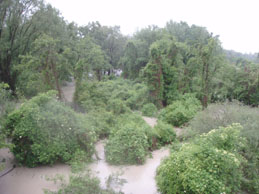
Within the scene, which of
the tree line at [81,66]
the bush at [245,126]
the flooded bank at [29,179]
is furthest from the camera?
the tree line at [81,66]

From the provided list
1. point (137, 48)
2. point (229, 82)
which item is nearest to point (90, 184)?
point (229, 82)

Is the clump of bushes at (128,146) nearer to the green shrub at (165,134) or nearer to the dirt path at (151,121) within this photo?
the green shrub at (165,134)

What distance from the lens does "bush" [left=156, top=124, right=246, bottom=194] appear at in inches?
187

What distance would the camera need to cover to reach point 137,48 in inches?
909

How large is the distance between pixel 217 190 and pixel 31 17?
18023 mm

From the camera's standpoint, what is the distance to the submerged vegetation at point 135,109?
5465 mm

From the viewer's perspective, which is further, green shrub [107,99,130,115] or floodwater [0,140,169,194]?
green shrub [107,99,130,115]

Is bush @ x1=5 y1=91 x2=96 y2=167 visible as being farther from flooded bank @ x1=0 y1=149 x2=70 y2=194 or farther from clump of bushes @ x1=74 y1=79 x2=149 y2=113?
clump of bushes @ x1=74 y1=79 x2=149 y2=113

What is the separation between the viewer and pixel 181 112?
12164 mm

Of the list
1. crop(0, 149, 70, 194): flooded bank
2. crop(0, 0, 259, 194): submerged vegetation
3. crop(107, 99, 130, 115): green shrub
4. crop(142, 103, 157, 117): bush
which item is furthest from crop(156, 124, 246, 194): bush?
crop(142, 103, 157, 117): bush

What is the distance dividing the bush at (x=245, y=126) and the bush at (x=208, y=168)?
0.84 m

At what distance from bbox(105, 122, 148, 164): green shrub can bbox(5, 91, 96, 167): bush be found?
32.3 inches

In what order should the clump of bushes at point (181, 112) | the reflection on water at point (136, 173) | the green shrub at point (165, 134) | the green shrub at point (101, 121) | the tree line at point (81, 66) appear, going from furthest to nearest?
1. the tree line at point (81, 66)
2. the clump of bushes at point (181, 112)
3. the green shrub at point (101, 121)
4. the green shrub at point (165, 134)
5. the reflection on water at point (136, 173)

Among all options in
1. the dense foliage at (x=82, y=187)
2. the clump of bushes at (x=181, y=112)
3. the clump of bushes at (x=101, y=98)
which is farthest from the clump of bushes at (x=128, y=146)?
the clump of bushes at (x=181, y=112)
